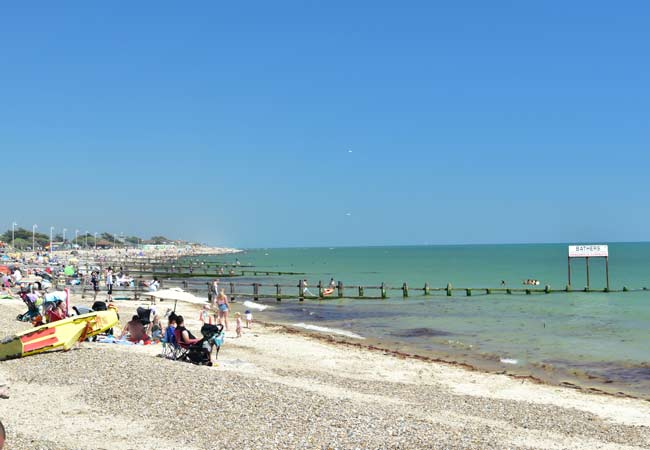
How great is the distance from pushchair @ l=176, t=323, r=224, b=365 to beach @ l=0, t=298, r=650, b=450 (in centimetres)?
72

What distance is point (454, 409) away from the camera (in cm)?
1140

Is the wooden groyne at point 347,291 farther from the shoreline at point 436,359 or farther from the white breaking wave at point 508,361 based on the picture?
the white breaking wave at point 508,361

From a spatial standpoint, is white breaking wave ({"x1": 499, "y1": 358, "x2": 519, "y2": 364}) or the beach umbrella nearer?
white breaking wave ({"x1": 499, "y1": 358, "x2": 519, "y2": 364})

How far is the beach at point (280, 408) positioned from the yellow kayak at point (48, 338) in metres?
0.29

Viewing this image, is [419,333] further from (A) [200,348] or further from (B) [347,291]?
(B) [347,291]

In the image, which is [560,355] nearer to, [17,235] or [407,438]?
[407,438]

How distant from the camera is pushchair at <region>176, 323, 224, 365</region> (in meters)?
14.0

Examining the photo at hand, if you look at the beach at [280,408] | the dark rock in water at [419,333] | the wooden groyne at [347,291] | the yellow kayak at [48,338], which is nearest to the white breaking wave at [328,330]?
the dark rock in water at [419,333]

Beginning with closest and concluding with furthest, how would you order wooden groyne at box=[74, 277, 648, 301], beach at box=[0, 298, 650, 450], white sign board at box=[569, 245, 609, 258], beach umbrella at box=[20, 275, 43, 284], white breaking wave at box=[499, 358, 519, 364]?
beach at box=[0, 298, 650, 450] < white breaking wave at box=[499, 358, 519, 364] < beach umbrella at box=[20, 275, 43, 284] < wooden groyne at box=[74, 277, 648, 301] < white sign board at box=[569, 245, 609, 258]

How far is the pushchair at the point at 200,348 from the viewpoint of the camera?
1401cm

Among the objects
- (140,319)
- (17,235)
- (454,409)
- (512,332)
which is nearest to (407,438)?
(454,409)

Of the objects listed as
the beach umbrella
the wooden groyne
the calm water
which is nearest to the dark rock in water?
the calm water

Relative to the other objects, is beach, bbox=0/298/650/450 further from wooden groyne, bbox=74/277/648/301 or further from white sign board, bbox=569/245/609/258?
white sign board, bbox=569/245/609/258

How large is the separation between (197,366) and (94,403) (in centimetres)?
374
